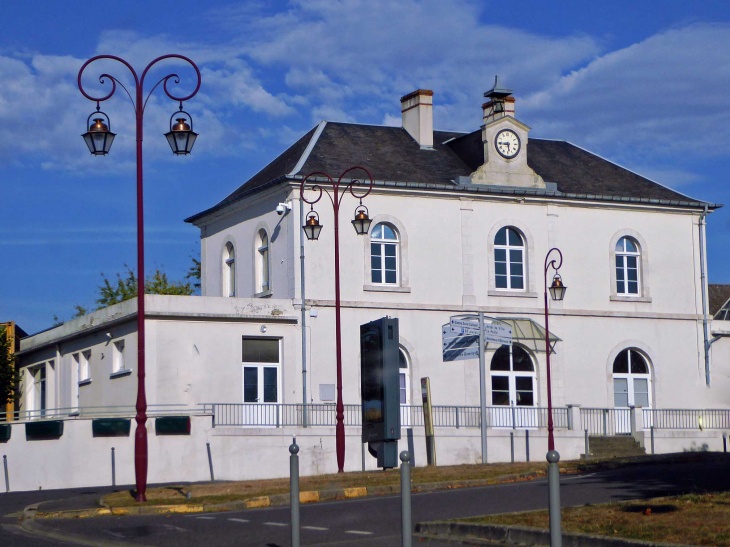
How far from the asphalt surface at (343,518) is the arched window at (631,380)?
17.1m

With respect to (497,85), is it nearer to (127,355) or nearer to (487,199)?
(487,199)

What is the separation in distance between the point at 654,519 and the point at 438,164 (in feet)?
84.2

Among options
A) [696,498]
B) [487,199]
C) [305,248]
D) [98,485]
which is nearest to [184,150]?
[696,498]

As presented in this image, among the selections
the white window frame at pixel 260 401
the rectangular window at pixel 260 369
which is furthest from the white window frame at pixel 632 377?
the rectangular window at pixel 260 369

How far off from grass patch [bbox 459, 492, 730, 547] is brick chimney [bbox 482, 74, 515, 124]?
2519cm

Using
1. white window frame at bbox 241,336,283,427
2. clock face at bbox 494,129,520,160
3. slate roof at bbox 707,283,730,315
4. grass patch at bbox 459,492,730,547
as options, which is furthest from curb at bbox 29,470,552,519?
slate roof at bbox 707,283,730,315

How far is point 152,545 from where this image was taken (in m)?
12.3

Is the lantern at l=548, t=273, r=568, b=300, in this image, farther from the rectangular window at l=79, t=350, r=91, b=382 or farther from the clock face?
the rectangular window at l=79, t=350, r=91, b=382

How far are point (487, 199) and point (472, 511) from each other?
2169 centimetres

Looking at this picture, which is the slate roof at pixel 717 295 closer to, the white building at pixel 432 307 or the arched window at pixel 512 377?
the white building at pixel 432 307

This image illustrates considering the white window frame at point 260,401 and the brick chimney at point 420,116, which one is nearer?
the white window frame at point 260,401

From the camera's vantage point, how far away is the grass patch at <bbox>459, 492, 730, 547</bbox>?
10.3 meters

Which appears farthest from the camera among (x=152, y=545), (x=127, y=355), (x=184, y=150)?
(x=127, y=355)

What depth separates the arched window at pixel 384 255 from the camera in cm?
3388
